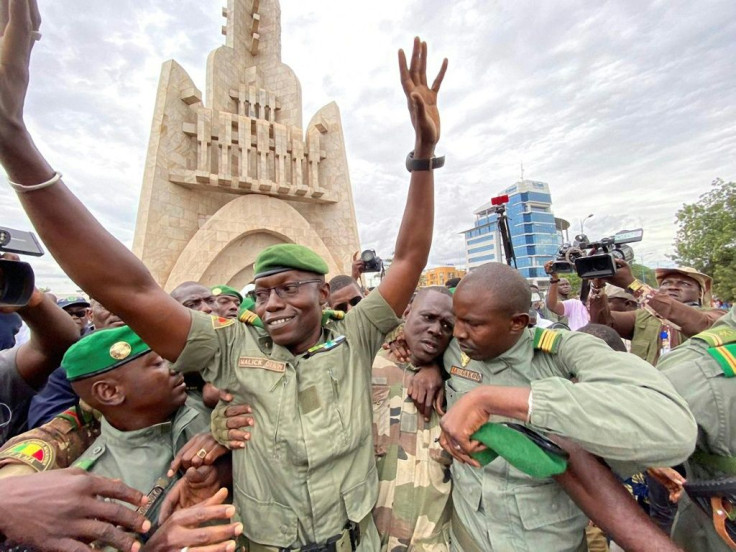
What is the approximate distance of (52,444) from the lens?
5.03 ft

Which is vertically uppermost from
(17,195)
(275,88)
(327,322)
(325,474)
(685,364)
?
(275,88)

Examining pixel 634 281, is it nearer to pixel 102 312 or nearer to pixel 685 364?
pixel 685 364

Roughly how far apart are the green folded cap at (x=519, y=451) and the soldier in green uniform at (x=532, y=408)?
0.14 feet

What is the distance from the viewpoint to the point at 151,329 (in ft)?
4.22

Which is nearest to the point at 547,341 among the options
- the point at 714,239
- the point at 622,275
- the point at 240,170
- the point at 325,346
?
the point at 325,346

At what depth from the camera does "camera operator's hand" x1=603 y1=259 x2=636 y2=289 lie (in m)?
2.68

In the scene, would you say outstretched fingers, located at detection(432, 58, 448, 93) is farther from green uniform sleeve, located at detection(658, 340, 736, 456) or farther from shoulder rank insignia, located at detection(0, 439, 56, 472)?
shoulder rank insignia, located at detection(0, 439, 56, 472)

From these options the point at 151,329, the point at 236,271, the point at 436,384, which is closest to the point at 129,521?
the point at 151,329

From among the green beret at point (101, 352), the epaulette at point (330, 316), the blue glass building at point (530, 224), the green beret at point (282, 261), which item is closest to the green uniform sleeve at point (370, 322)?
the epaulette at point (330, 316)

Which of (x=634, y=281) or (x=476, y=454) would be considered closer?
(x=476, y=454)

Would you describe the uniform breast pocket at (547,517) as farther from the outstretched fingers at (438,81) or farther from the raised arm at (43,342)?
the raised arm at (43,342)

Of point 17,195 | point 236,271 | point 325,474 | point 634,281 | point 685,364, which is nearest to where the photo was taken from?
point 17,195

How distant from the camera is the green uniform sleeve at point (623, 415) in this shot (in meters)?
0.99

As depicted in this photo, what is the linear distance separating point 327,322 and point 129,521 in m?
1.07
